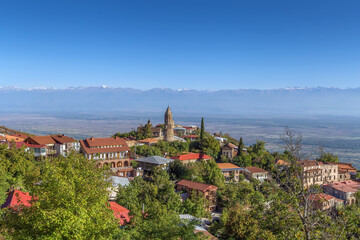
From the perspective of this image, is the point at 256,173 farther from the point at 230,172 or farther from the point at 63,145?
the point at 63,145

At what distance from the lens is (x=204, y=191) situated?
105ft

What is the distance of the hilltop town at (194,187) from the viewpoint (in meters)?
9.89

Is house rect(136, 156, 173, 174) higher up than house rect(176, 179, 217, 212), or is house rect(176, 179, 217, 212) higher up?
house rect(136, 156, 173, 174)

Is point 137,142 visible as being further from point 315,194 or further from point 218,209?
point 315,194

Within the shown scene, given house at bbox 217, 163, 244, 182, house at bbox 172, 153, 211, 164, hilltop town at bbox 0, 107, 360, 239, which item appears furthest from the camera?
house at bbox 172, 153, 211, 164

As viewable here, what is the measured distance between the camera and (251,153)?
54.4 meters

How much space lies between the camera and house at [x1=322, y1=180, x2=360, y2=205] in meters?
41.8

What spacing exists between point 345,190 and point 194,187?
24.9 meters

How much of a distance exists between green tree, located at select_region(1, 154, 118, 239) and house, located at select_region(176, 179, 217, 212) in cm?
1986

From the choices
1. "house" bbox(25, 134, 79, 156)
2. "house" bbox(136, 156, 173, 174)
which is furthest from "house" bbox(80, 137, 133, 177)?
"house" bbox(25, 134, 79, 156)

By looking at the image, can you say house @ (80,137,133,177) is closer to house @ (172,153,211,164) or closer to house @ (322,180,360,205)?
house @ (172,153,211,164)

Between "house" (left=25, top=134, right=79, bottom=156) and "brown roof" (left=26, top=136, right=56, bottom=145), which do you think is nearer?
"brown roof" (left=26, top=136, right=56, bottom=145)

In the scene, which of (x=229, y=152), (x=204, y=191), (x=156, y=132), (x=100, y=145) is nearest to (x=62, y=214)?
(x=204, y=191)

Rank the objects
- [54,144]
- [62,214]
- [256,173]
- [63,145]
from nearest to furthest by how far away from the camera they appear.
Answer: [62,214] → [63,145] → [54,144] → [256,173]
